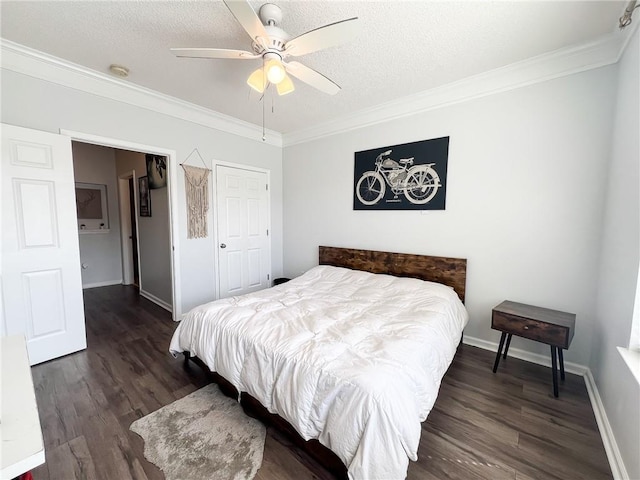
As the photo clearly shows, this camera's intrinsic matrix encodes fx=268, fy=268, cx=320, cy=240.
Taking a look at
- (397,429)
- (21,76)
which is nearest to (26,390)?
(397,429)

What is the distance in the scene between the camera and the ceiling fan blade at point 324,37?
1402mm

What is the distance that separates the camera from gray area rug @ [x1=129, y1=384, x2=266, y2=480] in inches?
55.2

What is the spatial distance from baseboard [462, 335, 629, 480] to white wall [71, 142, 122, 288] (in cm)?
590

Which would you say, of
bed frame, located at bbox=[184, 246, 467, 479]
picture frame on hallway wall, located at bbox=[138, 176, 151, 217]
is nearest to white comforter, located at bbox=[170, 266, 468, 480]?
bed frame, located at bbox=[184, 246, 467, 479]

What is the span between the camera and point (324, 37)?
59.4 inches

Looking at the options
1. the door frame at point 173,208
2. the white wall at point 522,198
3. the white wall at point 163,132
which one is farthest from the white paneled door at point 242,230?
the white wall at point 522,198

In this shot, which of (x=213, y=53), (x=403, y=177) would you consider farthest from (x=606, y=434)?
(x=213, y=53)

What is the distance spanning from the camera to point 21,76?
7.20ft

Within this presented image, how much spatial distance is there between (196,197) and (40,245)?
1.48 meters

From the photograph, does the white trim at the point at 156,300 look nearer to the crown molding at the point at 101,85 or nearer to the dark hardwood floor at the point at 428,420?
the dark hardwood floor at the point at 428,420

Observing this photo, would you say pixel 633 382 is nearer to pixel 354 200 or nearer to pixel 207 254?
pixel 354 200

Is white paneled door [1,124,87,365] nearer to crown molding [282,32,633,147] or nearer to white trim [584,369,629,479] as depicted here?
crown molding [282,32,633,147]

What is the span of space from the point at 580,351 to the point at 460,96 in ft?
8.25

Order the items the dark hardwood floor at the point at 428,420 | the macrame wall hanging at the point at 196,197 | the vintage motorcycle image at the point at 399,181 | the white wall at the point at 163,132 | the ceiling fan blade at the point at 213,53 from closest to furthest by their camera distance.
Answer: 1. the dark hardwood floor at the point at 428,420
2. the ceiling fan blade at the point at 213,53
3. the white wall at the point at 163,132
4. the vintage motorcycle image at the point at 399,181
5. the macrame wall hanging at the point at 196,197
